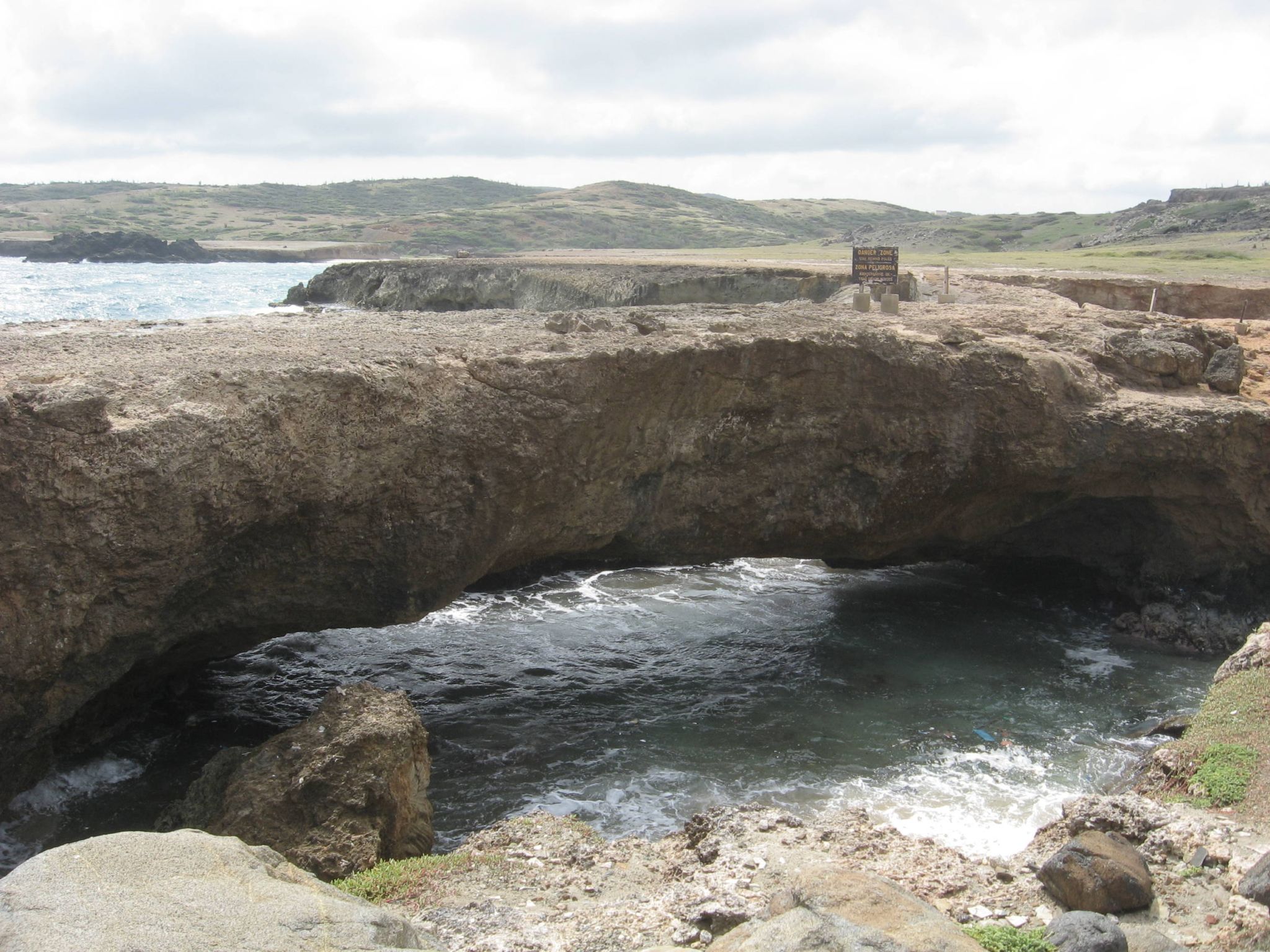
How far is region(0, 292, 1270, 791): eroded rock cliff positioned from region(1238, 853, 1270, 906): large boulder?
26.3 ft

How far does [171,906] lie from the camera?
567 cm

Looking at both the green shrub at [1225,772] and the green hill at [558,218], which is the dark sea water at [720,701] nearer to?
the green shrub at [1225,772]

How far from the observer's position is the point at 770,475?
15.3 meters

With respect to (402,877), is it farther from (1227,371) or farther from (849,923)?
(1227,371)

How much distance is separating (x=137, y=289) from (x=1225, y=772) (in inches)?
2719

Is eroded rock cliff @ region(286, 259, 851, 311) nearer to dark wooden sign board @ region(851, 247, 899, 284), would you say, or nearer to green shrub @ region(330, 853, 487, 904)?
dark wooden sign board @ region(851, 247, 899, 284)

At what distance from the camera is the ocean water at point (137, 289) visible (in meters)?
51.6

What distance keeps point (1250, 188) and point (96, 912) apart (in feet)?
328

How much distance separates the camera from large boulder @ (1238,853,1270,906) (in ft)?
27.1

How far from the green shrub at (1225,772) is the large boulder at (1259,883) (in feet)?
6.29

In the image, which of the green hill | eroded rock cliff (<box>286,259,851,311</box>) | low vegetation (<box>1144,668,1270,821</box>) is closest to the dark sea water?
low vegetation (<box>1144,668,1270,821</box>)

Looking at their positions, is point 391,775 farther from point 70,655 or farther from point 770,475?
point 770,475

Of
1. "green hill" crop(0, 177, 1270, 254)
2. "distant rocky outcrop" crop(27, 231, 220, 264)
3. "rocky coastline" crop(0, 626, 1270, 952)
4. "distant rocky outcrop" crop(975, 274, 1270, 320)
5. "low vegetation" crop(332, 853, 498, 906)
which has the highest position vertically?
"green hill" crop(0, 177, 1270, 254)

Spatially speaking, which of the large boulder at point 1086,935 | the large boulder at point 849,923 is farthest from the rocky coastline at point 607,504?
the large boulder at point 1086,935
